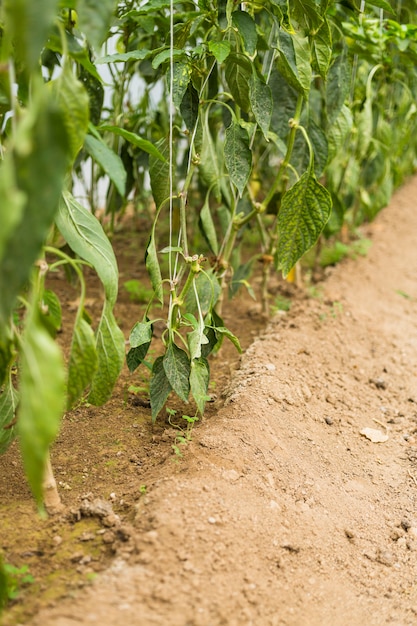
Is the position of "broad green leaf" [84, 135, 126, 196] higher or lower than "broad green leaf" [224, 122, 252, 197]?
higher

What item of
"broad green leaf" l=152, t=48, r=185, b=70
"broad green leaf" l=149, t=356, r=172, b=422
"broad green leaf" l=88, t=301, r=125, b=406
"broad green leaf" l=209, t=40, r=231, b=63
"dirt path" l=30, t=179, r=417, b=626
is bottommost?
"dirt path" l=30, t=179, r=417, b=626

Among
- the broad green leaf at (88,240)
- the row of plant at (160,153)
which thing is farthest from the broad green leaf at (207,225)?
the broad green leaf at (88,240)

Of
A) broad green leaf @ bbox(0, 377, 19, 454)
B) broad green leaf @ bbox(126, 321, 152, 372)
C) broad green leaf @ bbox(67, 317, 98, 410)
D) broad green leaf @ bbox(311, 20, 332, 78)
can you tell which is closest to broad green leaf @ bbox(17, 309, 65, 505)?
broad green leaf @ bbox(67, 317, 98, 410)

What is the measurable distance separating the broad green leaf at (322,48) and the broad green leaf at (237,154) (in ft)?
0.96

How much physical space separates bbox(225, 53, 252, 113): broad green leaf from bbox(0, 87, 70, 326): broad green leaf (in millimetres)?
873

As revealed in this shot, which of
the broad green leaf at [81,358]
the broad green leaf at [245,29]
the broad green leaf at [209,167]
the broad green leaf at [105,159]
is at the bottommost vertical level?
the broad green leaf at [81,358]

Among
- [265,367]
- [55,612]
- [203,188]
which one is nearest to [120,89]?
[203,188]

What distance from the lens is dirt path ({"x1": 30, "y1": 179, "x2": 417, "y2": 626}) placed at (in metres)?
1.10

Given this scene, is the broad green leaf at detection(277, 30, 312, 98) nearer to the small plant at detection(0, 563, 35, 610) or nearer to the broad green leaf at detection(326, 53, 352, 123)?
the broad green leaf at detection(326, 53, 352, 123)

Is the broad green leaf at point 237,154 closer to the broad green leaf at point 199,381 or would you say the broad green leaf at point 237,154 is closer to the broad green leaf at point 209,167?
the broad green leaf at point 209,167

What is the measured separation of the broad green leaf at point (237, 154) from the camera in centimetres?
157

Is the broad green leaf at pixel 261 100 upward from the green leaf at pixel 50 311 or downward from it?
upward

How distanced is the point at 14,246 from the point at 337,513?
100cm

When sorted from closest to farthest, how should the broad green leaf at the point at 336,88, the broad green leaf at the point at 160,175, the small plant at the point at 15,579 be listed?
the small plant at the point at 15,579 < the broad green leaf at the point at 160,175 < the broad green leaf at the point at 336,88
